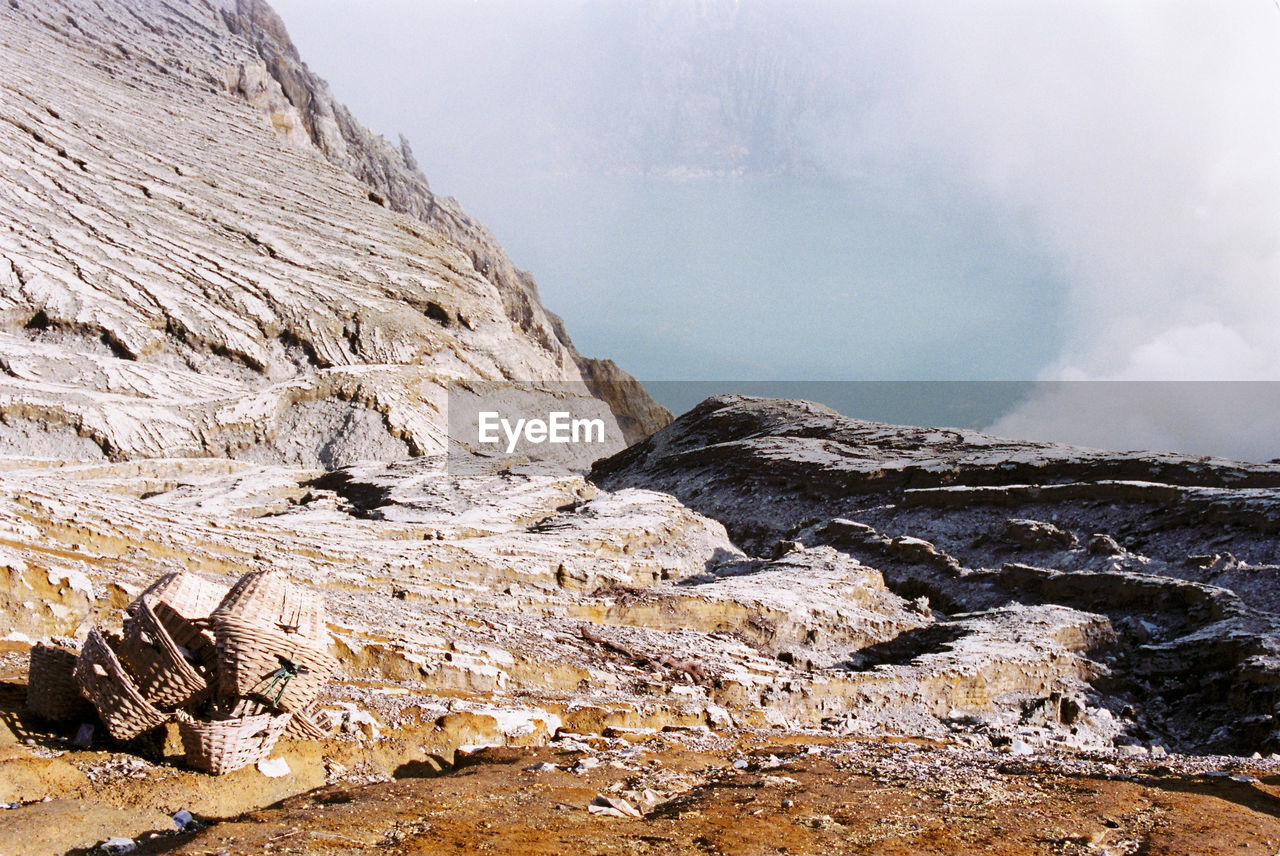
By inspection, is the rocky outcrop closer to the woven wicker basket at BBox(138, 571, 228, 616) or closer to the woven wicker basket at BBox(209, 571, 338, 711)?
the woven wicker basket at BBox(209, 571, 338, 711)

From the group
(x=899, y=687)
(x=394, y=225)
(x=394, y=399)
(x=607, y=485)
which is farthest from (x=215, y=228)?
(x=899, y=687)

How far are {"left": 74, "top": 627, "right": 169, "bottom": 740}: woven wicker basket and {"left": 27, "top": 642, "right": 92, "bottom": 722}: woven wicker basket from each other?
0.86 ft

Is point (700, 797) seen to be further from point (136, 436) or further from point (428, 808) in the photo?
point (136, 436)

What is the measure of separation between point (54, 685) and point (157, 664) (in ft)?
3.24

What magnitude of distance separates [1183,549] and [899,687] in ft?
39.6

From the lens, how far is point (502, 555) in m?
17.1

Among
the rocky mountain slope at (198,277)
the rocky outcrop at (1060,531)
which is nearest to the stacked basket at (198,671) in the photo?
the rocky outcrop at (1060,531)

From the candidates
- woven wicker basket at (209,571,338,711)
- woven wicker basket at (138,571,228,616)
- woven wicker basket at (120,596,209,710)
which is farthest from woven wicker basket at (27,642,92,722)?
woven wicker basket at (209,571,338,711)

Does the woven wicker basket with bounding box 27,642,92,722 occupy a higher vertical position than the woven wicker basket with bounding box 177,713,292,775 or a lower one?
higher

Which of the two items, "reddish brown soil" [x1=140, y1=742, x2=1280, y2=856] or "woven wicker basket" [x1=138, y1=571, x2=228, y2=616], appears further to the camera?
"woven wicker basket" [x1=138, y1=571, x2=228, y2=616]

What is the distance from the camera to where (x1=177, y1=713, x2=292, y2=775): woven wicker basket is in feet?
20.8

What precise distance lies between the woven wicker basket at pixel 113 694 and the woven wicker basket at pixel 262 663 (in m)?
0.55

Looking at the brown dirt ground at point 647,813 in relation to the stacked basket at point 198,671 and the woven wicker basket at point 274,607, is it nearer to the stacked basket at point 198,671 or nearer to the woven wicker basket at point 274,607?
the stacked basket at point 198,671

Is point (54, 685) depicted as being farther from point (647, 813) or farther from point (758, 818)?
point (758, 818)
